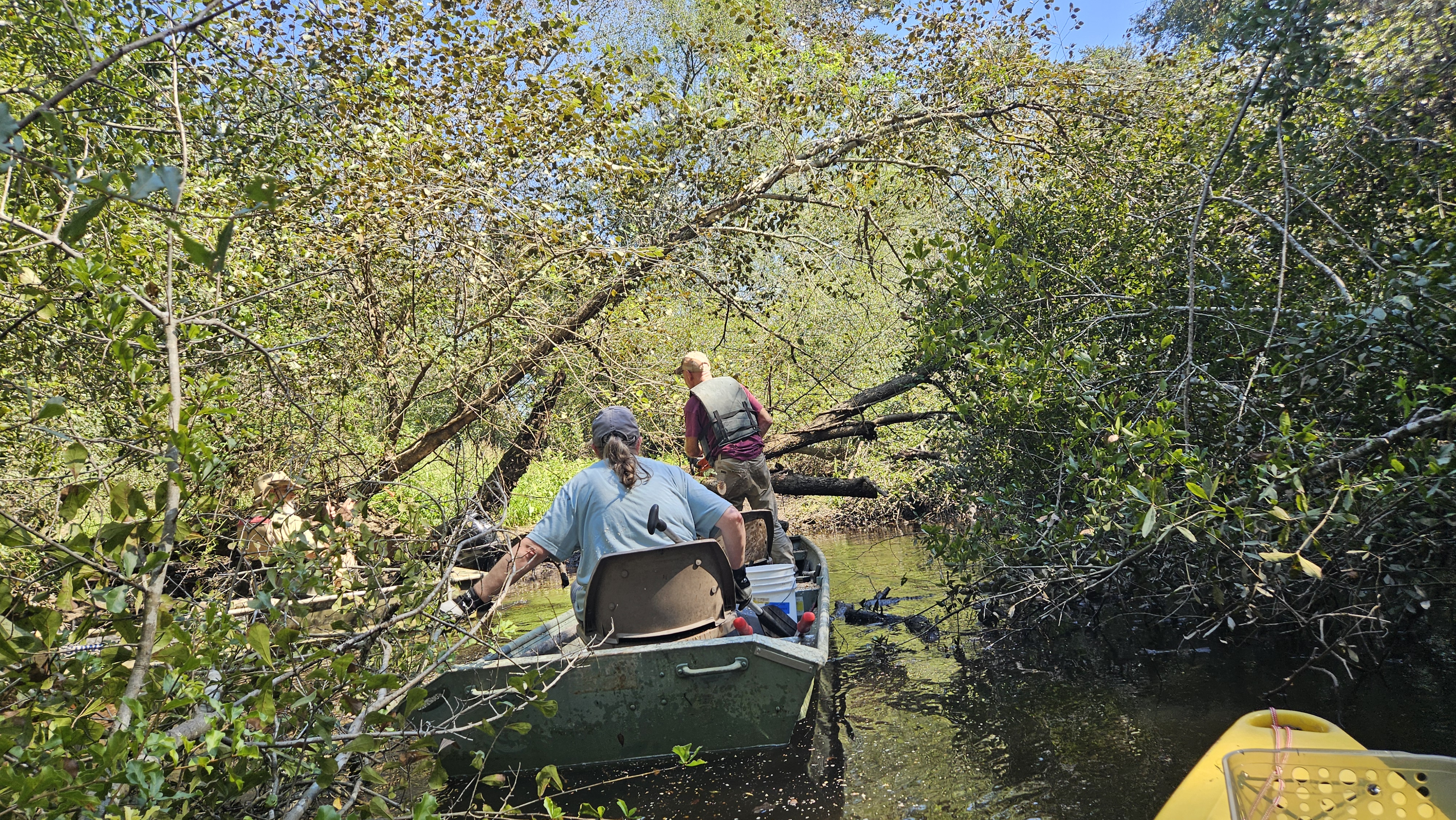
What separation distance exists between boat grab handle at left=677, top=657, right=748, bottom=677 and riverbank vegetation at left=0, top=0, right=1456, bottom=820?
39.0 inches

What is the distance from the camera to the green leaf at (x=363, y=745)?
2.40 m

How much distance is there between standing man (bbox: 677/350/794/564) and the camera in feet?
25.3

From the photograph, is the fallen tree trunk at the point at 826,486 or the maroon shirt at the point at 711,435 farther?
the fallen tree trunk at the point at 826,486

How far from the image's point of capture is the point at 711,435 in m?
7.79

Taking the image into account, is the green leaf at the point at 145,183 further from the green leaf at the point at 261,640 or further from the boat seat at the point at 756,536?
the boat seat at the point at 756,536

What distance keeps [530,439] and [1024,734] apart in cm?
594

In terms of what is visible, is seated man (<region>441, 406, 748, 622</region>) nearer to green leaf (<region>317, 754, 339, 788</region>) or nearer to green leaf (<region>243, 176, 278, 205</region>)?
green leaf (<region>317, 754, 339, 788</region>)

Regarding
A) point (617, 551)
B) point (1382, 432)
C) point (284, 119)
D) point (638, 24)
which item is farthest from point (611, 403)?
point (638, 24)

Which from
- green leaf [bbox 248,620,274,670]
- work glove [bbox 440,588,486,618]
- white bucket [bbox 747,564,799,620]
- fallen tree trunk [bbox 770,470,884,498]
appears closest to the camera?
green leaf [bbox 248,620,274,670]

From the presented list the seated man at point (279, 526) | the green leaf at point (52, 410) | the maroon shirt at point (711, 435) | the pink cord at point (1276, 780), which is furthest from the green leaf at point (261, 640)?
the maroon shirt at point (711, 435)

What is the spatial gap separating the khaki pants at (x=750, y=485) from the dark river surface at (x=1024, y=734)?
1.37m

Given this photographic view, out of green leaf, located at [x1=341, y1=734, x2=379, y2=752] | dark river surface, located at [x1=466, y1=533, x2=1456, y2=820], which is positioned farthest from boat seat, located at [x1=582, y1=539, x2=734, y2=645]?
green leaf, located at [x1=341, y1=734, x2=379, y2=752]

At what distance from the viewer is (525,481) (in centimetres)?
1502

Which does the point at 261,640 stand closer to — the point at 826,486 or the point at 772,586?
the point at 772,586
